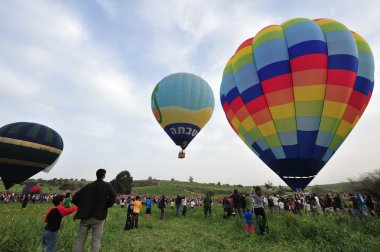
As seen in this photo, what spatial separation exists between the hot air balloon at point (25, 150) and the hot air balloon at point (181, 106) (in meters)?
10.4

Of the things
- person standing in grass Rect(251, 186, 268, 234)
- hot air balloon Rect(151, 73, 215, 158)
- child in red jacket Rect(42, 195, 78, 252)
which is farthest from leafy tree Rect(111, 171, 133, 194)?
child in red jacket Rect(42, 195, 78, 252)

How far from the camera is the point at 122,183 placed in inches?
2202

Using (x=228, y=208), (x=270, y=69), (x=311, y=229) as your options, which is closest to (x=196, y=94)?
(x=270, y=69)

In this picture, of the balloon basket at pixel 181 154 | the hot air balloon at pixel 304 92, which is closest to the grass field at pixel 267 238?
the hot air balloon at pixel 304 92

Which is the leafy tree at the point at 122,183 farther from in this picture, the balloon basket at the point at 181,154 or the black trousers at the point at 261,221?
the black trousers at the point at 261,221

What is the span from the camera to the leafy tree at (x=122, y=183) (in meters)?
55.6

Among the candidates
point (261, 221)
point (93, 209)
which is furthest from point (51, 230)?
point (261, 221)

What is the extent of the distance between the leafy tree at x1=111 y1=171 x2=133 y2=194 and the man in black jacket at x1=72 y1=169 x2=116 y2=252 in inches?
2103

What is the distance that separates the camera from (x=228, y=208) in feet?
50.5

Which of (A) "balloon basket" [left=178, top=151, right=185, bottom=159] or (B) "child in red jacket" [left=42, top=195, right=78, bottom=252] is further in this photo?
(A) "balloon basket" [left=178, top=151, right=185, bottom=159]

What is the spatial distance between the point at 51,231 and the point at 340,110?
542 inches

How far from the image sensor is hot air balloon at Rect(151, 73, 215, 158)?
21906 mm

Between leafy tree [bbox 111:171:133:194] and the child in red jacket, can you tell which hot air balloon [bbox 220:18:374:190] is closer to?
the child in red jacket

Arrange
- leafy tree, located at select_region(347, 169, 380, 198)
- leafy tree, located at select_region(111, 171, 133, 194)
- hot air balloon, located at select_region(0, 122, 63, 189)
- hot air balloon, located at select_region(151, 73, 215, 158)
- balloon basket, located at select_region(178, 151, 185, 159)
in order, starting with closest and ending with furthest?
hot air balloon, located at select_region(0, 122, 63, 189) → hot air balloon, located at select_region(151, 73, 215, 158) → balloon basket, located at select_region(178, 151, 185, 159) → leafy tree, located at select_region(347, 169, 380, 198) → leafy tree, located at select_region(111, 171, 133, 194)
